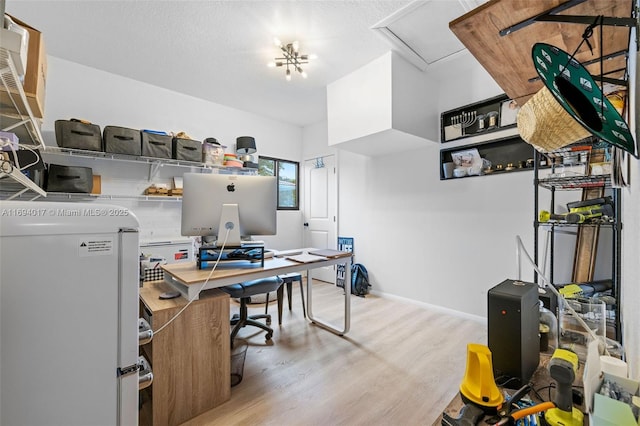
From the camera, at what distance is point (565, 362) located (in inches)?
26.3

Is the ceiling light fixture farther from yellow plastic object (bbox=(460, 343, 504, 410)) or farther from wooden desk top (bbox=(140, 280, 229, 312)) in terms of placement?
yellow plastic object (bbox=(460, 343, 504, 410))

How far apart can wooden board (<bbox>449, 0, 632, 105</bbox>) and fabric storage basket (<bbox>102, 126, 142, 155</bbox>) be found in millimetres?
3271

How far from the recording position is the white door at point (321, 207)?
181 inches

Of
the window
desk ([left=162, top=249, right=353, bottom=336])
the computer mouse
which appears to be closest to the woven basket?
desk ([left=162, top=249, right=353, bottom=336])

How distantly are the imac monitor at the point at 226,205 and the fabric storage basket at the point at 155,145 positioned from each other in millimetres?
1750

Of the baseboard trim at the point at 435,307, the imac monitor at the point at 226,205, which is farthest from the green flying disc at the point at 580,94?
the baseboard trim at the point at 435,307

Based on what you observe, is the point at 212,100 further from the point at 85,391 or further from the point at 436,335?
the point at 436,335

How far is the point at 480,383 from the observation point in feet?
2.20

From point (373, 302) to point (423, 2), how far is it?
126 inches

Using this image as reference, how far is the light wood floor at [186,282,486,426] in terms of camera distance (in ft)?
5.18

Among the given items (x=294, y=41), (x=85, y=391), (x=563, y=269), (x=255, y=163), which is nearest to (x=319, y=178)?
(x=255, y=163)

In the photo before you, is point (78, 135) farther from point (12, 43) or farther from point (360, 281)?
point (360, 281)

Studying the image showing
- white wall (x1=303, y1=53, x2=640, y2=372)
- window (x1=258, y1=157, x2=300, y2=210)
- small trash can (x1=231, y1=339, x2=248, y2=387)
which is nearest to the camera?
small trash can (x1=231, y1=339, x2=248, y2=387)

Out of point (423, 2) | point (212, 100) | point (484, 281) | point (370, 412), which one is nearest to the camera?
point (370, 412)
